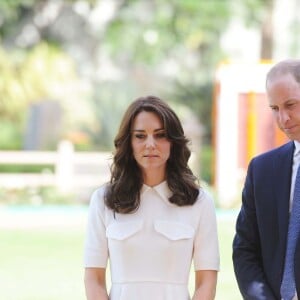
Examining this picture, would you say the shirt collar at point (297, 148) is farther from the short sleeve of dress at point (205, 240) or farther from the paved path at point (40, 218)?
the paved path at point (40, 218)

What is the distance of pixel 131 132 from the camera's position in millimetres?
3141

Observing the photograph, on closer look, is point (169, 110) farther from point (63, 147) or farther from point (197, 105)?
point (197, 105)

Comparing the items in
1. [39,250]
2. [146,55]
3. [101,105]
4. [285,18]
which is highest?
[285,18]

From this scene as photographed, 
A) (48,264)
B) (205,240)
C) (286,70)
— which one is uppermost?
(286,70)

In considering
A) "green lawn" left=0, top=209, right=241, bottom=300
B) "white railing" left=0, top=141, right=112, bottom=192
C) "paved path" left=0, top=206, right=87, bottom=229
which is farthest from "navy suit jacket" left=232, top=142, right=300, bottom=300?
"white railing" left=0, top=141, right=112, bottom=192

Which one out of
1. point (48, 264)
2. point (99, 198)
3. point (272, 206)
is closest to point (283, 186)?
point (272, 206)

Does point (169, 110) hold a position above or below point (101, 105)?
below

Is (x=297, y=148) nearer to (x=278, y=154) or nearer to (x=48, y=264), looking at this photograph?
(x=278, y=154)

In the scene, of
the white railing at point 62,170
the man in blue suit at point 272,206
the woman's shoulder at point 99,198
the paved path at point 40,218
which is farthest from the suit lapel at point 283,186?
the white railing at point 62,170

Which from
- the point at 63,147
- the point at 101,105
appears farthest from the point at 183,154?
the point at 101,105

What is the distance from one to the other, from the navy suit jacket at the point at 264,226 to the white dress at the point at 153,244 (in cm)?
12

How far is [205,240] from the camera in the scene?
312cm

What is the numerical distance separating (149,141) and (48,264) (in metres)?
6.80

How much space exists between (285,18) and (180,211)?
24.1 m
